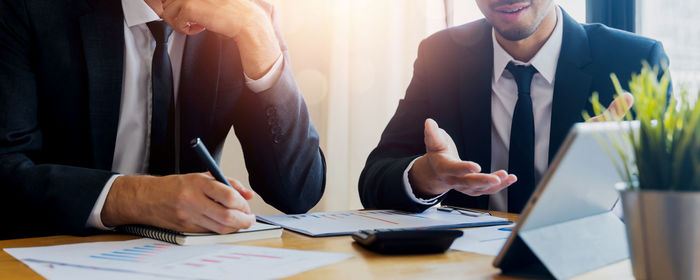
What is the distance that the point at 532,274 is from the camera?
0.64 m

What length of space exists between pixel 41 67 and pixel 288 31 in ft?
4.79

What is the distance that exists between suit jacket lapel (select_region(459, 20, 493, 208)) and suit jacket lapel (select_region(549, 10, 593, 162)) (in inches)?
6.8

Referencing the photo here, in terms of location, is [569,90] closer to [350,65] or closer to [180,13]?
[180,13]

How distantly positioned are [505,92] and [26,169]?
1194mm

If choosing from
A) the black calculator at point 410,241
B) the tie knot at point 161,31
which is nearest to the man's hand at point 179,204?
the black calculator at point 410,241

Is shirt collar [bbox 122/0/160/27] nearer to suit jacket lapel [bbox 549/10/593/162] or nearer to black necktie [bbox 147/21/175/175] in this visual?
black necktie [bbox 147/21/175/175]

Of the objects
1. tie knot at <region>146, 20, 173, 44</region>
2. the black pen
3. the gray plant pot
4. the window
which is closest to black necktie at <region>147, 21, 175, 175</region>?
tie knot at <region>146, 20, 173, 44</region>

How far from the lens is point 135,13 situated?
4.52 feet

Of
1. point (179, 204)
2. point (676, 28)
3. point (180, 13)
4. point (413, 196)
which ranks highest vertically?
point (180, 13)

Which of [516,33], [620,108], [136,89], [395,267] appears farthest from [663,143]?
[136,89]

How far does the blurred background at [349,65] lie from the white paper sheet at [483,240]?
1684mm

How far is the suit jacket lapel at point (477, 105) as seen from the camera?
1.51 m

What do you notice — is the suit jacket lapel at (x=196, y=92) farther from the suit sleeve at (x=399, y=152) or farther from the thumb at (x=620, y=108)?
the thumb at (x=620, y=108)

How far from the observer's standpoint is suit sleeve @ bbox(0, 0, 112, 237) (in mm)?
920
